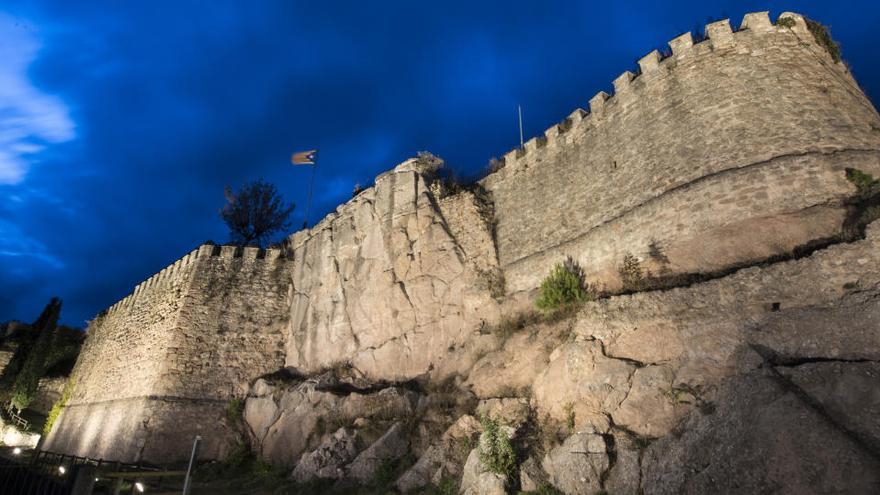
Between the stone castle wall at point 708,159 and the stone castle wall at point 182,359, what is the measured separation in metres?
11.0

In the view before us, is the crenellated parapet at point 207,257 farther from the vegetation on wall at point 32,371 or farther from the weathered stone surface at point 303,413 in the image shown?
the vegetation on wall at point 32,371

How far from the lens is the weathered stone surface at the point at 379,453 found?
11.3 meters

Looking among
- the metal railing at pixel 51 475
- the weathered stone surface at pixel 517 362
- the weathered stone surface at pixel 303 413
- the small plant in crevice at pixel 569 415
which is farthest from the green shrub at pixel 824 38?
the metal railing at pixel 51 475

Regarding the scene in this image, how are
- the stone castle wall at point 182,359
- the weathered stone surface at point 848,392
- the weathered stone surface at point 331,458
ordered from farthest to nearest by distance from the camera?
the stone castle wall at point 182,359 → the weathered stone surface at point 331,458 → the weathered stone surface at point 848,392

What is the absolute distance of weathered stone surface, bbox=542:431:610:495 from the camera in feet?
24.8

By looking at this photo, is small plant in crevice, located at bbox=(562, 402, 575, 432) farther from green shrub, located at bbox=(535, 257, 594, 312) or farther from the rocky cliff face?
green shrub, located at bbox=(535, 257, 594, 312)

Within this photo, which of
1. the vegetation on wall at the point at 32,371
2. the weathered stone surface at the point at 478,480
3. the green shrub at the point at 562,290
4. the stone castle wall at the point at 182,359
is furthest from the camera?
the vegetation on wall at the point at 32,371

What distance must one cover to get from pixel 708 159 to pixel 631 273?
9.74 feet

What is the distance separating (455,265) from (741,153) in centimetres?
800

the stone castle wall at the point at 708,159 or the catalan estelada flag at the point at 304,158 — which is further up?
the catalan estelada flag at the point at 304,158

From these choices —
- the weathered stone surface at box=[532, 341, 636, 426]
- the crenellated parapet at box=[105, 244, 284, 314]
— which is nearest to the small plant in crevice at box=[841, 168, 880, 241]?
the weathered stone surface at box=[532, 341, 636, 426]

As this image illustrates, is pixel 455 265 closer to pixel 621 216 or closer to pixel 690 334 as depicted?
pixel 621 216

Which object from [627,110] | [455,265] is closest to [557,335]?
[455,265]

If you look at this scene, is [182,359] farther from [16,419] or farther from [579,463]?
[579,463]
